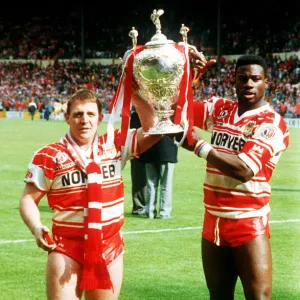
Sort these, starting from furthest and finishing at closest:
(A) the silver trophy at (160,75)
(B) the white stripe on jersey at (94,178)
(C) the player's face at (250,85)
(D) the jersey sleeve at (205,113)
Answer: (D) the jersey sleeve at (205,113) → (C) the player's face at (250,85) → (A) the silver trophy at (160,75) → (B) the white stripe on jersey at (94,178)

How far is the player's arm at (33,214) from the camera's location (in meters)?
4.45

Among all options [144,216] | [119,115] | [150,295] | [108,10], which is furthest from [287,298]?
[108,10]

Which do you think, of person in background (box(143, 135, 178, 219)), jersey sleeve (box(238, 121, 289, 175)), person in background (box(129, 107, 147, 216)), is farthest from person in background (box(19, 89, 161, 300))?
person in background (box(129, 107, 147, 216))

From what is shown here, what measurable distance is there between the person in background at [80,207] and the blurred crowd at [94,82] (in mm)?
34489

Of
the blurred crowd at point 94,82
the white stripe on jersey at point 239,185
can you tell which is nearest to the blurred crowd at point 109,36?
the blurred crowd at point 94,82

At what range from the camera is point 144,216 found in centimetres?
1171

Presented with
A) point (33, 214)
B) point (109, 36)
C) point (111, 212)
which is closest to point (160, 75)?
point (111, 212)

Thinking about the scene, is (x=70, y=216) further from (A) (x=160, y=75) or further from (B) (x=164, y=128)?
(A) (x=160, y=75)

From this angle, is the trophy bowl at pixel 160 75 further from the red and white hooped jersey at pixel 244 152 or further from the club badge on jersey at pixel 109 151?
the red and white hooped jersey at pixel 244 152

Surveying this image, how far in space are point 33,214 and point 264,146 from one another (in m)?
1.44

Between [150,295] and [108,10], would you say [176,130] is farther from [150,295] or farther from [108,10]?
[108,10]

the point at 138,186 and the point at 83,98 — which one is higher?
the point at 83,98

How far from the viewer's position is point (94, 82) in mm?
54375

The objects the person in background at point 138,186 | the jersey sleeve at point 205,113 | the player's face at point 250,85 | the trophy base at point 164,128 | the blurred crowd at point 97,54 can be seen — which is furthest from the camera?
the blurred crowd at point 97,54
